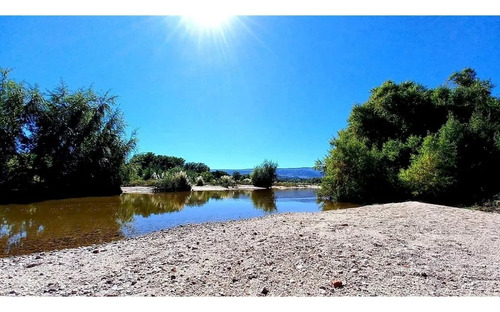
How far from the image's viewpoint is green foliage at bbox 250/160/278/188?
27.7 m

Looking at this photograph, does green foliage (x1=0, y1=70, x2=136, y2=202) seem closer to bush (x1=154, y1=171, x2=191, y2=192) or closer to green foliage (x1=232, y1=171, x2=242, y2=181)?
bush (x1=154, y1=171, x2=191, y2=192)

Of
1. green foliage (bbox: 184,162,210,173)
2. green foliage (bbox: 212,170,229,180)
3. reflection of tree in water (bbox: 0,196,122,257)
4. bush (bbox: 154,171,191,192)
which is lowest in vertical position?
reflection of tree in water (bbox: 0,196,122,257)

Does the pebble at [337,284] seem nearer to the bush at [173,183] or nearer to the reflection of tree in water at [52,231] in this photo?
the reflection of tree in water at [52,231]

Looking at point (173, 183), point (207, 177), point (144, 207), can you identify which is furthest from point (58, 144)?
point (207, 177)

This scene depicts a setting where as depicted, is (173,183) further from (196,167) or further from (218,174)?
(218,174)

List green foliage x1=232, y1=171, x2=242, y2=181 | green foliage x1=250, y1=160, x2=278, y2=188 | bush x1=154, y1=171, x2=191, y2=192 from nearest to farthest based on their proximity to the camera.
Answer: bush x1=154, y1=171, x2=191, y2=192, green foliage x1=250, y1=160, x2=278, y2=188, green foliage x1=232, y1=171, x2=242, y2=181

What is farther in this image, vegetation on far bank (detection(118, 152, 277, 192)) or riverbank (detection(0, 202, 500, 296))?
vegetation on far bank (detection(118, 152, 277, 192))

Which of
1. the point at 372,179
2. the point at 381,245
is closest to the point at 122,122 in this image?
the point at 372,179

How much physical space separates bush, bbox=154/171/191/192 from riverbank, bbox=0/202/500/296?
16578mm

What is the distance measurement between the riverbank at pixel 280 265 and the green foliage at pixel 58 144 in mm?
15521

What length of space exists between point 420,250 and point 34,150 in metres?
20.7

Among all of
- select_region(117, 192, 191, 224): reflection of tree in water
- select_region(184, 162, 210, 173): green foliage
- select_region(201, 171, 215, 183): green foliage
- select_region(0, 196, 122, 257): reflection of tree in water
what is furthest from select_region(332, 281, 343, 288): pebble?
select_region(184, 162, 210, 173): green foliage

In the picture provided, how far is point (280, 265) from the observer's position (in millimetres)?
3494

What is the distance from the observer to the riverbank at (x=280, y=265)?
2.92m
